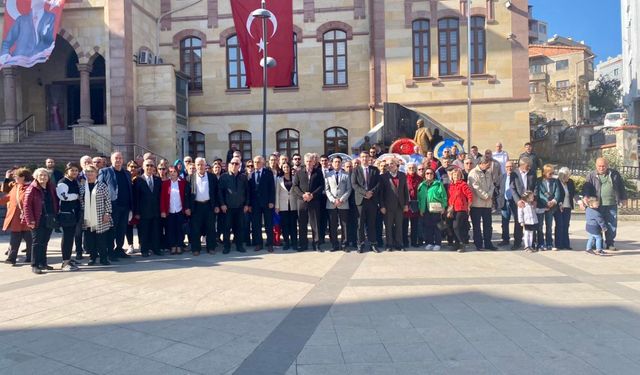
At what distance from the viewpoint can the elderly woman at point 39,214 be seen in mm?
8562

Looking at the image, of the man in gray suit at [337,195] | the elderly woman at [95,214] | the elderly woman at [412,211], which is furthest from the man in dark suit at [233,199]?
the elderly woman at [412,211]

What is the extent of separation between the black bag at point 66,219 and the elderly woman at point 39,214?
0.36ft

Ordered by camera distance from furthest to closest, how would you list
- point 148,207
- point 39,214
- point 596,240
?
point 148,207 < point 596,240 < point 39,214

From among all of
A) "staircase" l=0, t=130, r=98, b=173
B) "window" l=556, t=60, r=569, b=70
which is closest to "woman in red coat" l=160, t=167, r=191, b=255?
"staircase" l=0, t=130, r=98, b=173

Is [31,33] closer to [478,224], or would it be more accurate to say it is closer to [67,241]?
[67,241]

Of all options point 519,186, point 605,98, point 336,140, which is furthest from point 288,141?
point 605,98

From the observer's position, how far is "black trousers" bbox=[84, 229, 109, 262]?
30.9 ft

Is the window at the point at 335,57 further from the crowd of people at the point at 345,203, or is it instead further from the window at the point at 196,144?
the crowd of people at the point at 345,203

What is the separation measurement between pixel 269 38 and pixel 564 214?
15367 millimetres

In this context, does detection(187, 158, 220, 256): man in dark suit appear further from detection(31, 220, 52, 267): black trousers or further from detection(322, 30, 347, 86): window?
detection(322, 30, 347, 86): window

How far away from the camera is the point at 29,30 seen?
69.5 feet

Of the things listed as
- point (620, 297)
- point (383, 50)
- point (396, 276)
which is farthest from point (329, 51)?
point (620, 297)

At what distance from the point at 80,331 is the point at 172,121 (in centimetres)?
1821

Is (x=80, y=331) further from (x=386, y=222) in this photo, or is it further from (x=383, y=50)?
(x=383, y=50)
